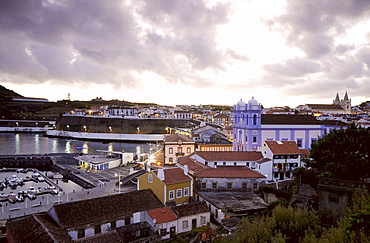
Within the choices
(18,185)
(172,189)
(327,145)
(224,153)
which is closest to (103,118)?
(18,185)

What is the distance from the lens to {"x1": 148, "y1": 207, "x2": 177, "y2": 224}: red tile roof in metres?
12.4

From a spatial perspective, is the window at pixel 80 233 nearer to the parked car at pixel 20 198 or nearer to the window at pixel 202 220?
the window at pixel 202 220

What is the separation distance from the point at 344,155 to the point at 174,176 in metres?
9.47

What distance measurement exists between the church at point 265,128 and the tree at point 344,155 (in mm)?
13366

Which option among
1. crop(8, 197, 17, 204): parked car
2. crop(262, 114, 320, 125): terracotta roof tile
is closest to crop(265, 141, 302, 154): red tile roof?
crop(262, 114, 320, 125): terracotta roof tile

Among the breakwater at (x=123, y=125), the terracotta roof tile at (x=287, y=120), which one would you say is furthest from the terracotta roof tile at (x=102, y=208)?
the breakwater at (x=123, y=125)

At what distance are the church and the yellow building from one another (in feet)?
44.0

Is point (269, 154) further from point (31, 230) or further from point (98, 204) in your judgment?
point (31, 230)

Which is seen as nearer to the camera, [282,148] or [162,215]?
[162,215]

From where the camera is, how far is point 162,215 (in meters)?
12.7

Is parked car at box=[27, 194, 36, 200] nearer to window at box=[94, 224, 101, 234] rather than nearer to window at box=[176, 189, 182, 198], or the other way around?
window at box=[94, 224, 101, 234]

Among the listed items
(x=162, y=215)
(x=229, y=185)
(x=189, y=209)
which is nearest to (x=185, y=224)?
(x=189, y=209)

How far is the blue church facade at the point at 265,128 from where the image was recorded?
92.9 feet

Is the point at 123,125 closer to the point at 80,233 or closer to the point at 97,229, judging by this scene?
the point at 97,229
